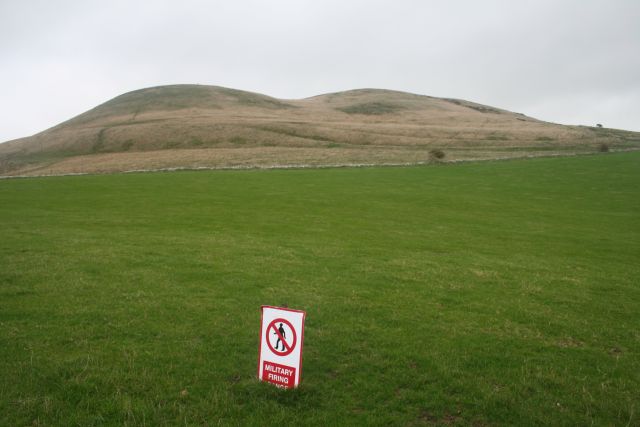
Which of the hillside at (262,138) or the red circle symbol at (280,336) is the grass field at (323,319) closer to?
the red circle symbol at (280,336)

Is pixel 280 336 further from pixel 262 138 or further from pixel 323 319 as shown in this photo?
pixel 262 138

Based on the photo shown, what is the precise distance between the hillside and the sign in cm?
5323

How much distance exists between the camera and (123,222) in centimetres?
2412

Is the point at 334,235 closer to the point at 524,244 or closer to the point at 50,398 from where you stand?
the point at 524,244

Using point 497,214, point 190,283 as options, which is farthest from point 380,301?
point 497,214

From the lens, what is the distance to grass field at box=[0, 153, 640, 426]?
6.98 m

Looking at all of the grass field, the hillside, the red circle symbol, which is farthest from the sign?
the hillside

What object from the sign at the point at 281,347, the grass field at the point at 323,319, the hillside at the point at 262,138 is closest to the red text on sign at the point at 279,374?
the sign at the point at 281,347

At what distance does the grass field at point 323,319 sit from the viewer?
6.98 m

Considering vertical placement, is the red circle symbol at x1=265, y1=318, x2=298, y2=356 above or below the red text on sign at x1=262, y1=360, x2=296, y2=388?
above

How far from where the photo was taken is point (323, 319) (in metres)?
10.5

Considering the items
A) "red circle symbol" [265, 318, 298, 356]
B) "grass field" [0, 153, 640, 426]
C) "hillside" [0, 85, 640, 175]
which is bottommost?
"grass field" [0, 153, 640, 426]

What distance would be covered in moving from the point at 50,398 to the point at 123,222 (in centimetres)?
1855

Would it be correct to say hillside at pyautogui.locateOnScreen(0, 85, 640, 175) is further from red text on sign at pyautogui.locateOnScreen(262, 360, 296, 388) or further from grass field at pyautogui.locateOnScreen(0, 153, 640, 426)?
red text on sign at pyautogui.locateOnScreen(262, 360, 296, 388)
